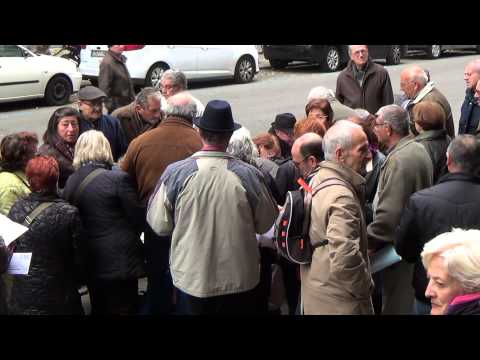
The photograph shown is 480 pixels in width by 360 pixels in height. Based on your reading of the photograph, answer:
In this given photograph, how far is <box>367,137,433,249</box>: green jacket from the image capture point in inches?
169

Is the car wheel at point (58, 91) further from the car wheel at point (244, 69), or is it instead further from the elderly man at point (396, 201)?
the elderly man at point (396, 201)

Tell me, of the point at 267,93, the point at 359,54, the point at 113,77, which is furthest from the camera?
the point at 267,93

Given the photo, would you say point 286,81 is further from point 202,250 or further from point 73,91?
point 202,250

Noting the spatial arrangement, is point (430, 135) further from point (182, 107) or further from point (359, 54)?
point (359, 54)

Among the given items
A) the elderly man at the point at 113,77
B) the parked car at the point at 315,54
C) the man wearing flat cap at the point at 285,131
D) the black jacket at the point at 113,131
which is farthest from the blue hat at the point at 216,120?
the parked car at the point at 315,54

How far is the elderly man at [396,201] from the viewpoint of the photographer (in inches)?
169

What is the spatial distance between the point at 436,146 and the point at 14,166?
2.86 m

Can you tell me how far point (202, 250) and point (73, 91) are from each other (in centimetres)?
1086

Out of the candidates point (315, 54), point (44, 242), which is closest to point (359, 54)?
point (44, 242)

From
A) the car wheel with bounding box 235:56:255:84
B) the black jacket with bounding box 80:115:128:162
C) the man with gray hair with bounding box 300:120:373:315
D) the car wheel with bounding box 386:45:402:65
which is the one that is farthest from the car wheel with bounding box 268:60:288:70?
the man with gray hair with bounding box 300:120:373:315

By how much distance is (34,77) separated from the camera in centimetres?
1313

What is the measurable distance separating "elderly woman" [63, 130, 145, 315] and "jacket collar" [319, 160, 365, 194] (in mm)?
1365

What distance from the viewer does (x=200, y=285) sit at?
3832 millimetres
